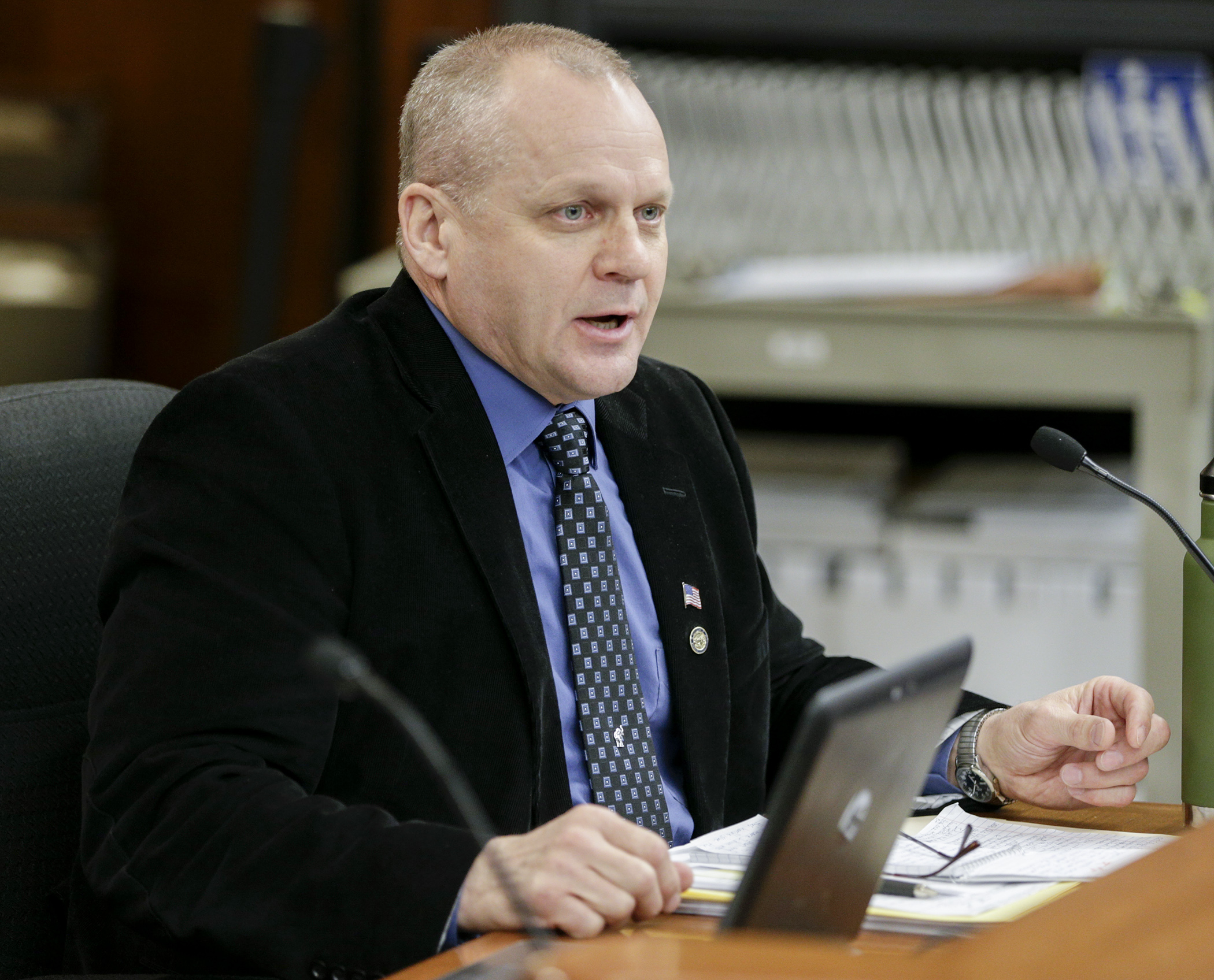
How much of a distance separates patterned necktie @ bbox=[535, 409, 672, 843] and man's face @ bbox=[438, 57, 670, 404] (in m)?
0.09

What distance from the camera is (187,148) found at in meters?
3.68

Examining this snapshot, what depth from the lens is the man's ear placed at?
142 centimetres

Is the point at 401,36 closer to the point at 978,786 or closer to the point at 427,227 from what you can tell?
the point at 427,227

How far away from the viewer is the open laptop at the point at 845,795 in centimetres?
82

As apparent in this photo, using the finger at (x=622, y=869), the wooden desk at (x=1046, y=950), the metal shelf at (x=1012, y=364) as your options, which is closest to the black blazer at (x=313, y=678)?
the finger at (x=622, y=869)

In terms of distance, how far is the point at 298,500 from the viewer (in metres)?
1.25

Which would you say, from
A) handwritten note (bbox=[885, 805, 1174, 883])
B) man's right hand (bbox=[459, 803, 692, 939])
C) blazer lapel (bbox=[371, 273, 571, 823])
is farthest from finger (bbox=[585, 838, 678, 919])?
blazer lapel (bbox=[371, 273, 571, 823])

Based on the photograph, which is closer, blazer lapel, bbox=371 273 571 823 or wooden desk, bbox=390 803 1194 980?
wooden desk, bbox=390 803 1194 980

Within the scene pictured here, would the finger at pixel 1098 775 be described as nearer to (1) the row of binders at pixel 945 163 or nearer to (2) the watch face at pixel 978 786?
(2) the watch face at pixel 978 786

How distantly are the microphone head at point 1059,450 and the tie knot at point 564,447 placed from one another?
1.29ft

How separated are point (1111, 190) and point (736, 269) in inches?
30.8

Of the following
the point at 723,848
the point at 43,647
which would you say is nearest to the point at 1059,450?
the point at 723,848

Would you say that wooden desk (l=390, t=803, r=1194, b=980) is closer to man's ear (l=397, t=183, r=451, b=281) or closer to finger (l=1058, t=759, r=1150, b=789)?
finger (l=1058, t=759, r=1150, b=789)

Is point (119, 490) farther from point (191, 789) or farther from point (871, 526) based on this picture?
point (871, 526)
